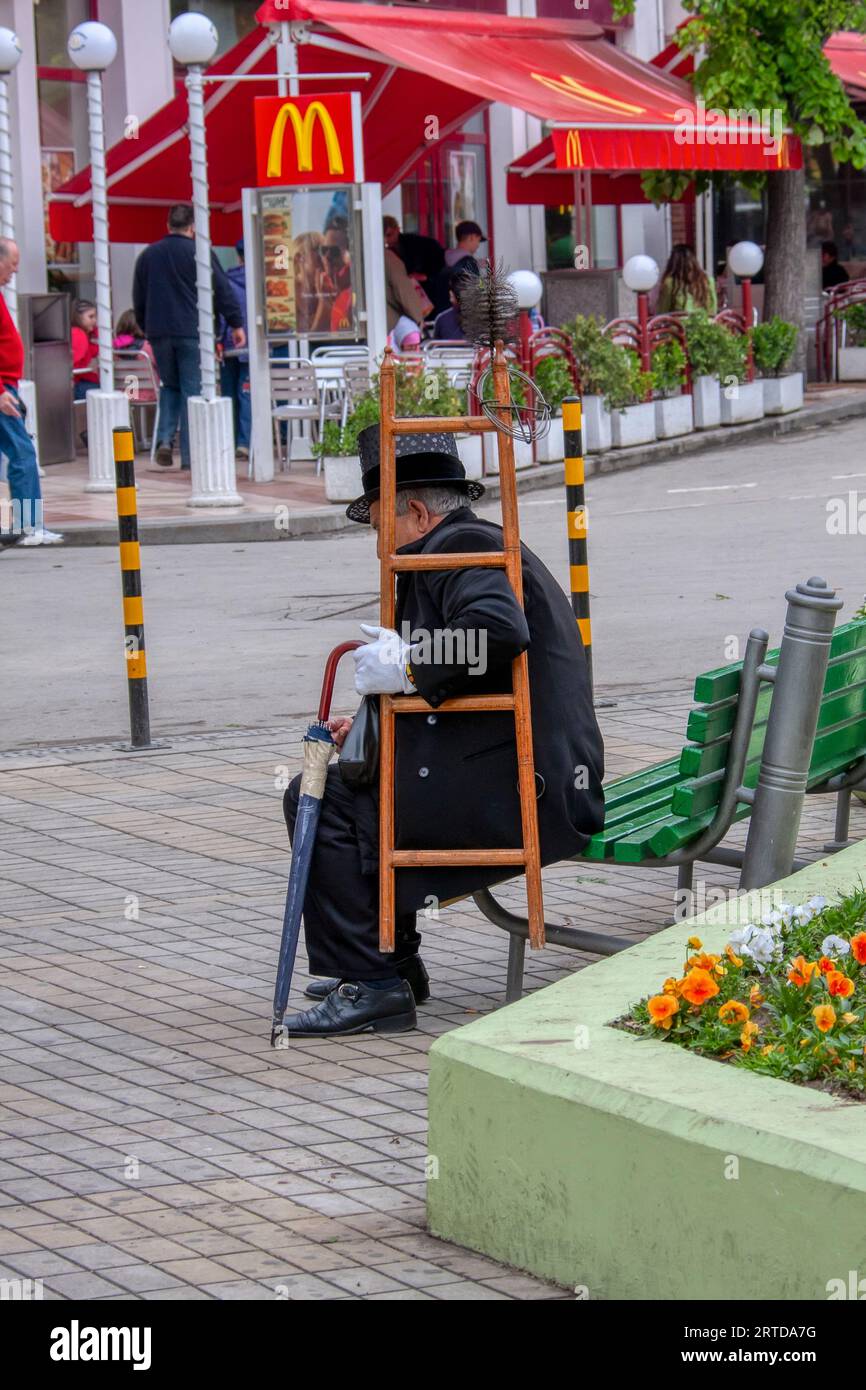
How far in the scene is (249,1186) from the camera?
179 inches

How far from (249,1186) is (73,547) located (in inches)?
450

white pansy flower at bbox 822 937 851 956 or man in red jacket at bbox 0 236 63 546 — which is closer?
white pansy flower at bbox 822 937 851 956

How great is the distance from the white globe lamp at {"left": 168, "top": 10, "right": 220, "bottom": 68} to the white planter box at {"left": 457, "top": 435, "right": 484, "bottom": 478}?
11.1ft

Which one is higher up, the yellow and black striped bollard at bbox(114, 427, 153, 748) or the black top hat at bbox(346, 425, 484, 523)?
the black top hat at bbox(346, 425, 484, 523)

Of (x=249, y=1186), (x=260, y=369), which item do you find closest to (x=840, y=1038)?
(x=249, y=1186)

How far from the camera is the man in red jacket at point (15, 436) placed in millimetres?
14516

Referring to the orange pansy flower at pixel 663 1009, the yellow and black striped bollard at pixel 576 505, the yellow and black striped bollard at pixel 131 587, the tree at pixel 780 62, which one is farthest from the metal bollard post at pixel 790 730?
the tree at pixel 780 62

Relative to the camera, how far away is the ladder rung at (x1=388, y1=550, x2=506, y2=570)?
5.13 meters

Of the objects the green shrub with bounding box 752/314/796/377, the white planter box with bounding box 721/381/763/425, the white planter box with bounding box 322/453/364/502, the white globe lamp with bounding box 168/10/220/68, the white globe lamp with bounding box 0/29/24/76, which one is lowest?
the white planter box with bounding box 322/453/364/502

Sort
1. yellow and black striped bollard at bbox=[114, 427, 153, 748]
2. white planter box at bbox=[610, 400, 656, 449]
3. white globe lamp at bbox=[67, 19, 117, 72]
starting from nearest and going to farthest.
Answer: yellow and black striped bollard at bbox=[114, 427, 153, 748] < white globe lamp at bbox=[67, 19, 117, 72] < white planter box at bbox=[610, 400, 656, 449]

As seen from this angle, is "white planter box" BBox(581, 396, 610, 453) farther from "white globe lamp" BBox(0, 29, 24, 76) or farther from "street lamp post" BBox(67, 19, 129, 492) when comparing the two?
"white globe lamp" BBox(0, 29, 24, 76)

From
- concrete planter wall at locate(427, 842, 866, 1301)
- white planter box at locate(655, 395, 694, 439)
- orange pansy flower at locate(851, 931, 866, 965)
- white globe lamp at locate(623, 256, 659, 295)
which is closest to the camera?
concrete planter wall at locate(427, 842, 866, 1301)

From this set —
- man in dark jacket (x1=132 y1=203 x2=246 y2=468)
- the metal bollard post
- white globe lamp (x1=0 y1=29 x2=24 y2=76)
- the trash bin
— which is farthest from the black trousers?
the trash bin

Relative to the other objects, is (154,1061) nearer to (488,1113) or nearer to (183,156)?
(488,1113)
